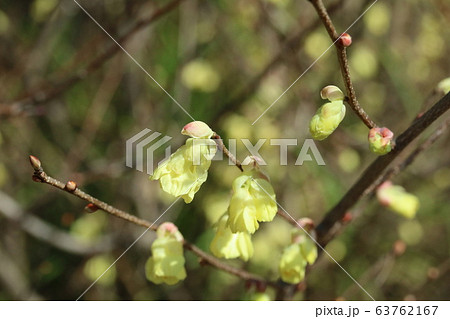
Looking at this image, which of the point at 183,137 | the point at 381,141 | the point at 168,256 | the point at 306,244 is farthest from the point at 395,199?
the point at 183,137

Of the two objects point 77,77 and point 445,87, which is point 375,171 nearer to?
point 445,87

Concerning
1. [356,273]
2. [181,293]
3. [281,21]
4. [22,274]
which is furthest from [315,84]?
[22,274]

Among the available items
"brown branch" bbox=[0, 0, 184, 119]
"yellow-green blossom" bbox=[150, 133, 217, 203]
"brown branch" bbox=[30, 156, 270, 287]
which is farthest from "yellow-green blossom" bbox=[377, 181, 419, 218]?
"brown branch" bbox=[0, 0, 184, 119]

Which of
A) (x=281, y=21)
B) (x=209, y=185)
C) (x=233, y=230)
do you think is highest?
(x=281, y=21)

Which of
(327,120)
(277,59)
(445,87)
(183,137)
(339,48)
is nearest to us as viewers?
(339,48)
